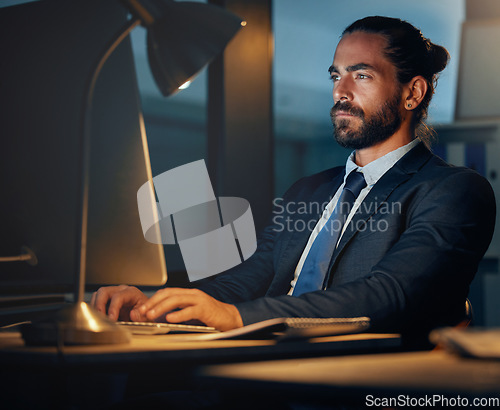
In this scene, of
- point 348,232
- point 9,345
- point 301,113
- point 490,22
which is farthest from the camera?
point 301,113

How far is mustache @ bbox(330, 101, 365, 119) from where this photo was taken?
5.38 ft

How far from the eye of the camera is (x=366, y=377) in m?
0.47

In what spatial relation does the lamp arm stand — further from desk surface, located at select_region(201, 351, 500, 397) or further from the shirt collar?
the shirt collar

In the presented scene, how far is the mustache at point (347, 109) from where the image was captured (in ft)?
5.38

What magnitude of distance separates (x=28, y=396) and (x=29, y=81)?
1.66 feet

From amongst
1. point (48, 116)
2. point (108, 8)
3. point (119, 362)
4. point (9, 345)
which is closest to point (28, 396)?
point (9, 345)

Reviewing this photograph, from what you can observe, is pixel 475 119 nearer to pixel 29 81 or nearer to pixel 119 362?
pixel 29 81

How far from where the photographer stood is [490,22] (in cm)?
242

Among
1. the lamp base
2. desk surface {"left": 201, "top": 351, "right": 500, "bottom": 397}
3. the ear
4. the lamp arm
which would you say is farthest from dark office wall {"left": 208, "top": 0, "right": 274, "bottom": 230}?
desk surface {"left": 201, "top": 351, "right": 500, "bottom": 397}

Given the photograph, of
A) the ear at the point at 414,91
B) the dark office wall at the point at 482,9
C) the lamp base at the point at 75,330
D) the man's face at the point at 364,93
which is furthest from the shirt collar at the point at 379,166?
the dark office wall at the point at 482,9

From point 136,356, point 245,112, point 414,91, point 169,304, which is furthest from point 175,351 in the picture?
point 245,112

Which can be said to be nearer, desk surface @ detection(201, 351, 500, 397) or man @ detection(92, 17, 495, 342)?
desk surface @ detection(201, 351, 500, 397)

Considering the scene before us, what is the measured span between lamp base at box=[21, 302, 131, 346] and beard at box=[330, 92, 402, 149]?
1094 mm

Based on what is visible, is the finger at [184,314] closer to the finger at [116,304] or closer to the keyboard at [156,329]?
the keyboard at [156,329]
